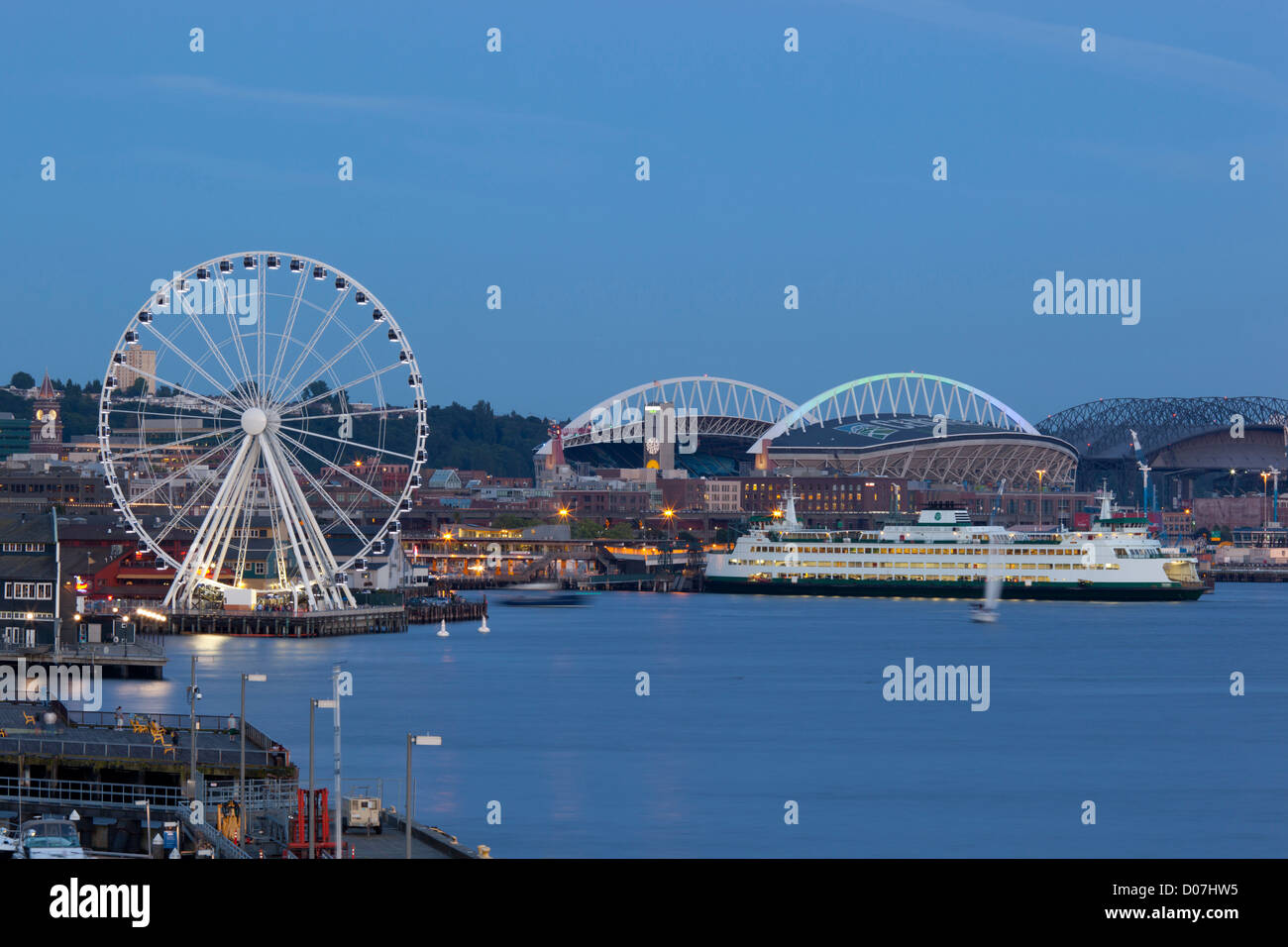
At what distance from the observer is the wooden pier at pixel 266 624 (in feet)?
221

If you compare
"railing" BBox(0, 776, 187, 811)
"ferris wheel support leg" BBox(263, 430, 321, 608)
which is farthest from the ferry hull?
"railing" BBox(0, 776, 187, 811)

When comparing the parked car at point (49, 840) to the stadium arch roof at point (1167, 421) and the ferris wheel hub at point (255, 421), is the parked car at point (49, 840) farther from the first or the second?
the stadium arch roof at point (1167, 421)

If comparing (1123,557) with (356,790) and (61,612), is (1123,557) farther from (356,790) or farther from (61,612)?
(356,790)

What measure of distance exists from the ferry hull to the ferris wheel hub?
4150 centimetres

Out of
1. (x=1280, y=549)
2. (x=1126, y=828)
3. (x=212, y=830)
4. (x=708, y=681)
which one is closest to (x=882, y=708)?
(x=708, y=681)

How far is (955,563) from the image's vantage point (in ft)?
313

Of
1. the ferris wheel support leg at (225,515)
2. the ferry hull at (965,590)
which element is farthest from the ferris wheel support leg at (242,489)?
the ferry hull at (965,590)

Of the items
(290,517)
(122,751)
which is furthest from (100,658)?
(122,751)

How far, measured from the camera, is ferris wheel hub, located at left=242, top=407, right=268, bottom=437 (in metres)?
60.5

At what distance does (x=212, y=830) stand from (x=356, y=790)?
5759 mm

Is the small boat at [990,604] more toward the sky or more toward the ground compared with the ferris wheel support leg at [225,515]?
more toward the ground

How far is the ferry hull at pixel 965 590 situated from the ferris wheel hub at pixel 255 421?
41504 mm

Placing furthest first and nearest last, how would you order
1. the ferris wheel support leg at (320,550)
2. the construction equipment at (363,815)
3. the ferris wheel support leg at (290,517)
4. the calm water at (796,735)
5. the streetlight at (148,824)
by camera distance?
the ferris wheel support leg at (320,550), the ferris wheel support leg at (290,517), the calm water at (796,735), the construction equipment at (363,815), the streetlight at (148,824)

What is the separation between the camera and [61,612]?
2232 inches
